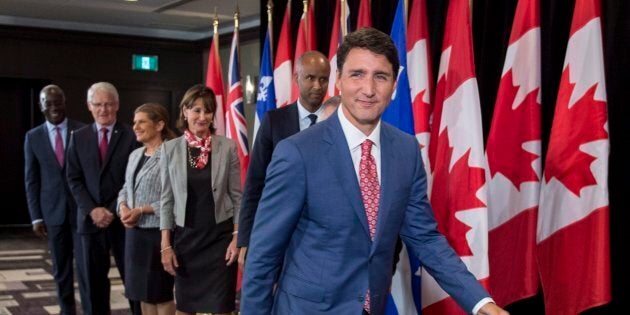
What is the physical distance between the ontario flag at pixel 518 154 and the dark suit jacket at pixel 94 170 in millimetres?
2519

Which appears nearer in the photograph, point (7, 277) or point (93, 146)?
point (93, 146)

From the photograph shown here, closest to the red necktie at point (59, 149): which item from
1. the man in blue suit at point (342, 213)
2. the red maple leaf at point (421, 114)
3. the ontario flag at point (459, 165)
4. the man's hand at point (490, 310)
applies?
the red maple leaf at point (421, 114)

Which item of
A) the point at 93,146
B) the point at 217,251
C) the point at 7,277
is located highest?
the point at 93,146

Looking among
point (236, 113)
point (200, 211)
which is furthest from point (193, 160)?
point (236, 113)

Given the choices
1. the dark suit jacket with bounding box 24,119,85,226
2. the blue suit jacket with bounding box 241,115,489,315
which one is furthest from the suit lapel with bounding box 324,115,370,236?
the dark suit jacket with bounding box 24,119,85,226

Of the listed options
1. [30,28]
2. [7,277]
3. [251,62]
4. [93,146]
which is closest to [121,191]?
[93,146]

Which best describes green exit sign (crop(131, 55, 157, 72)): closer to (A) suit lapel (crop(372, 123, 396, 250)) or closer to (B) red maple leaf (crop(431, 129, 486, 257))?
(B) red maple leaf (crop(431, 129, 486, 257))

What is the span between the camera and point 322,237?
6.81 feet

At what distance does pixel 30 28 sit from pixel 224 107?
6.55 m

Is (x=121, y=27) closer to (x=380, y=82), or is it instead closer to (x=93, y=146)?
(x=93, y=146)

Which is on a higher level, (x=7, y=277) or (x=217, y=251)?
(x=217, y=251)

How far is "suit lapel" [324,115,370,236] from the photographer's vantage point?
2072mm

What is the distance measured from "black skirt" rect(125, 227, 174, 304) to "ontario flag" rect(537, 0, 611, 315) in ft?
6.79

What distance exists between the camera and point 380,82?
209 centimetres
